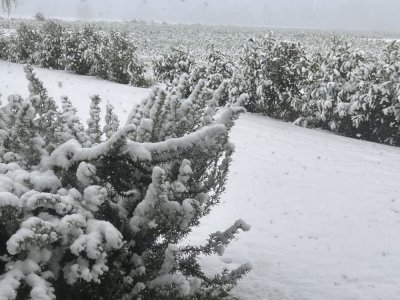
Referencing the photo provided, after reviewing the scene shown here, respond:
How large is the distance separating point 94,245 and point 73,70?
18075mm

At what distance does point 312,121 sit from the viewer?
43.1 feet

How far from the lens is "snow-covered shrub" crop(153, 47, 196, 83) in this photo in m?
15.9

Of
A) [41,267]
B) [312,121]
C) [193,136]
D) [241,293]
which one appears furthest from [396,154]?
[41,267]

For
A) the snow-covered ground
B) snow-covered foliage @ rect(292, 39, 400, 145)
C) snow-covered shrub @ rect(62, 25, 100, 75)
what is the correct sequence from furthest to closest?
snow-covered shrub @ rect(62, 25, 100, 75) < snow-covered foliage @ rect(292, 39, 400, 145) < the snow-covered ground

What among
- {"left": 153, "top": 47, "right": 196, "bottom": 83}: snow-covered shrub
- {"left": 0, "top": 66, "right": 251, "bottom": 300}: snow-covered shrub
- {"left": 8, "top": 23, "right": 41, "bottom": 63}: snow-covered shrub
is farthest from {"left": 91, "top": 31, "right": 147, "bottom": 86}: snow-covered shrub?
{"left": 0, "top": 66, "right": 251, "bottom": 300}: snow-covered shrub

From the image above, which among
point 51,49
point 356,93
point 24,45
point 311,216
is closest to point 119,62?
point 51,49

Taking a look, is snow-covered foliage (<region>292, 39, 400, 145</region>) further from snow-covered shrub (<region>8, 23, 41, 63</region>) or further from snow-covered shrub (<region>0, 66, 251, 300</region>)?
snow-covered shrub (<region>8, 23, 41, 63</region>)

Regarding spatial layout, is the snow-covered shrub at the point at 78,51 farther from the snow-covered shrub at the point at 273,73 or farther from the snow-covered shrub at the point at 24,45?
the snow-covered shrub at the point at 273,73

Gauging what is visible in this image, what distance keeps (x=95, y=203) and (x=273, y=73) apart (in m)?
11.7

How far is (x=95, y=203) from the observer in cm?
243

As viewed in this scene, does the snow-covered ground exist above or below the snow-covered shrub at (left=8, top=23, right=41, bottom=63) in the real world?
below

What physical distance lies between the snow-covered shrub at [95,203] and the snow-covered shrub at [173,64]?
12.8 metres

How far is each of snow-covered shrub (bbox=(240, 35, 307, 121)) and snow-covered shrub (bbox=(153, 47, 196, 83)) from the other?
2.43 m

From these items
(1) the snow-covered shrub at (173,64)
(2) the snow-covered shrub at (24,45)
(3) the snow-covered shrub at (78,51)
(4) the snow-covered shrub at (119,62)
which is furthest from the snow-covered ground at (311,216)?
(2) the snow-covered shrub at (24,45)
